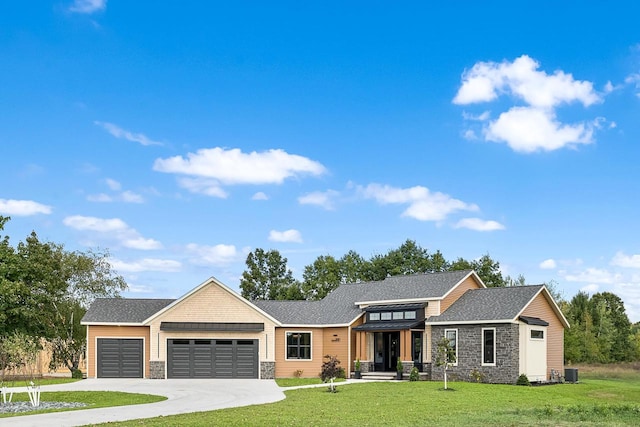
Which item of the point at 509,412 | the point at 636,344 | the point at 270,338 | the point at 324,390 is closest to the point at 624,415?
the point at 509,412

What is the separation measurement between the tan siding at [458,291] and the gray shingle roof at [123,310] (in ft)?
48.5

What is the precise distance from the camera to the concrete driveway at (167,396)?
1980cm

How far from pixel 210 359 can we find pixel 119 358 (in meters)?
4.62

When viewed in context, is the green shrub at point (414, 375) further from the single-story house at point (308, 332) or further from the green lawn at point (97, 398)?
the green lawn at point (97, 398)

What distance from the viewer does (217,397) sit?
88.1 feet

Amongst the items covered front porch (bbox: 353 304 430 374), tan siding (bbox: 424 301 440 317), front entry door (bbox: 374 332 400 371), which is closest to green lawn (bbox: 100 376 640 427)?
covered front porch (bbox: 353 304 430 374)

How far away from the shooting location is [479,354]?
34.6m

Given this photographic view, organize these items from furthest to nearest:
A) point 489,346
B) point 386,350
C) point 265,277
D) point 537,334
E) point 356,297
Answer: point 265,277, point 356,297, point 386,350, point 537,334, point 489,346

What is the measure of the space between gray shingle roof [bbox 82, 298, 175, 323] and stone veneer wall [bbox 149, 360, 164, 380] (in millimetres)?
2303

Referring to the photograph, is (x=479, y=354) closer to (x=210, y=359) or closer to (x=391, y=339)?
(x=391, y=339)

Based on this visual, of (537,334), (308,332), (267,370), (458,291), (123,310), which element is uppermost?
(458,291)

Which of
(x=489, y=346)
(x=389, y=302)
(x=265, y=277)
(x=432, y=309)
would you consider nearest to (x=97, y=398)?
(x=389, y=302)

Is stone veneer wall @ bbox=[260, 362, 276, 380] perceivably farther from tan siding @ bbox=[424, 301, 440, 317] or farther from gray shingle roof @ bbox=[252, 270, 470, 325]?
tan siding @ bbox=[424, 301, 440, 317]

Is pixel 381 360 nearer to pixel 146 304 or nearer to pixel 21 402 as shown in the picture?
pixel 146 304
